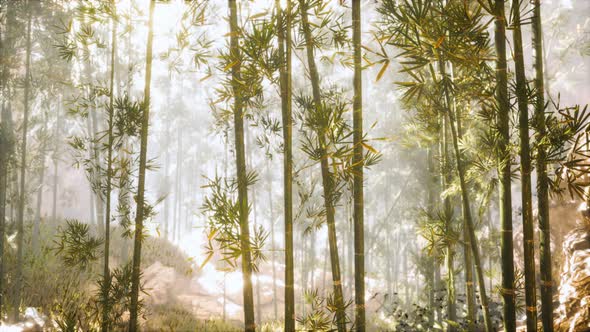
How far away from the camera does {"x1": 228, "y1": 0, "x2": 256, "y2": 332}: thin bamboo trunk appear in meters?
2.66

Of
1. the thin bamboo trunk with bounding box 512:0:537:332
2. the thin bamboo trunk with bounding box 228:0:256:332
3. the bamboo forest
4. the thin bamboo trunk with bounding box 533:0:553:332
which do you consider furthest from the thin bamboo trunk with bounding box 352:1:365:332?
the thin bamboo trunk with bounding box 533:0:553:332

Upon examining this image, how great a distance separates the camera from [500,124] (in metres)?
2.45

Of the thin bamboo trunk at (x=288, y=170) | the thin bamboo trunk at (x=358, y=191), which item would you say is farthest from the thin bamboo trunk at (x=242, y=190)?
the thin bamboo trunk at (x=358, y=191)

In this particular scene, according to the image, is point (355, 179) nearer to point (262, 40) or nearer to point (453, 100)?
point (262, 40)

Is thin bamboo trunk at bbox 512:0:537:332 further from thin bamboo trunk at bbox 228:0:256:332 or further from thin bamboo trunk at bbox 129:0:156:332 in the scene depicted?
thin bamboo trunk at bbox 129:0:156:332

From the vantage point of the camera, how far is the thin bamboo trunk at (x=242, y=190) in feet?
8.73

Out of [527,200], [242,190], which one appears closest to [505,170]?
[527,200]

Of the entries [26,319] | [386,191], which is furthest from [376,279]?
Result: [26,319]

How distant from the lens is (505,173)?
244 cm

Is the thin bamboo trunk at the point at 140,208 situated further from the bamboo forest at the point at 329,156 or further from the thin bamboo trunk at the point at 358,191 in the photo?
the thin bamboo trunk at the point at 358,191

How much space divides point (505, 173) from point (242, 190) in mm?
1919

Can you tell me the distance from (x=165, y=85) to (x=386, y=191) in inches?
489

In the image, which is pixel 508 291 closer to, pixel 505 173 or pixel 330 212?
pixel 505 173

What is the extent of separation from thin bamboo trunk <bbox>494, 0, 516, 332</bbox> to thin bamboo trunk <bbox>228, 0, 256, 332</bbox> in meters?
1.76
